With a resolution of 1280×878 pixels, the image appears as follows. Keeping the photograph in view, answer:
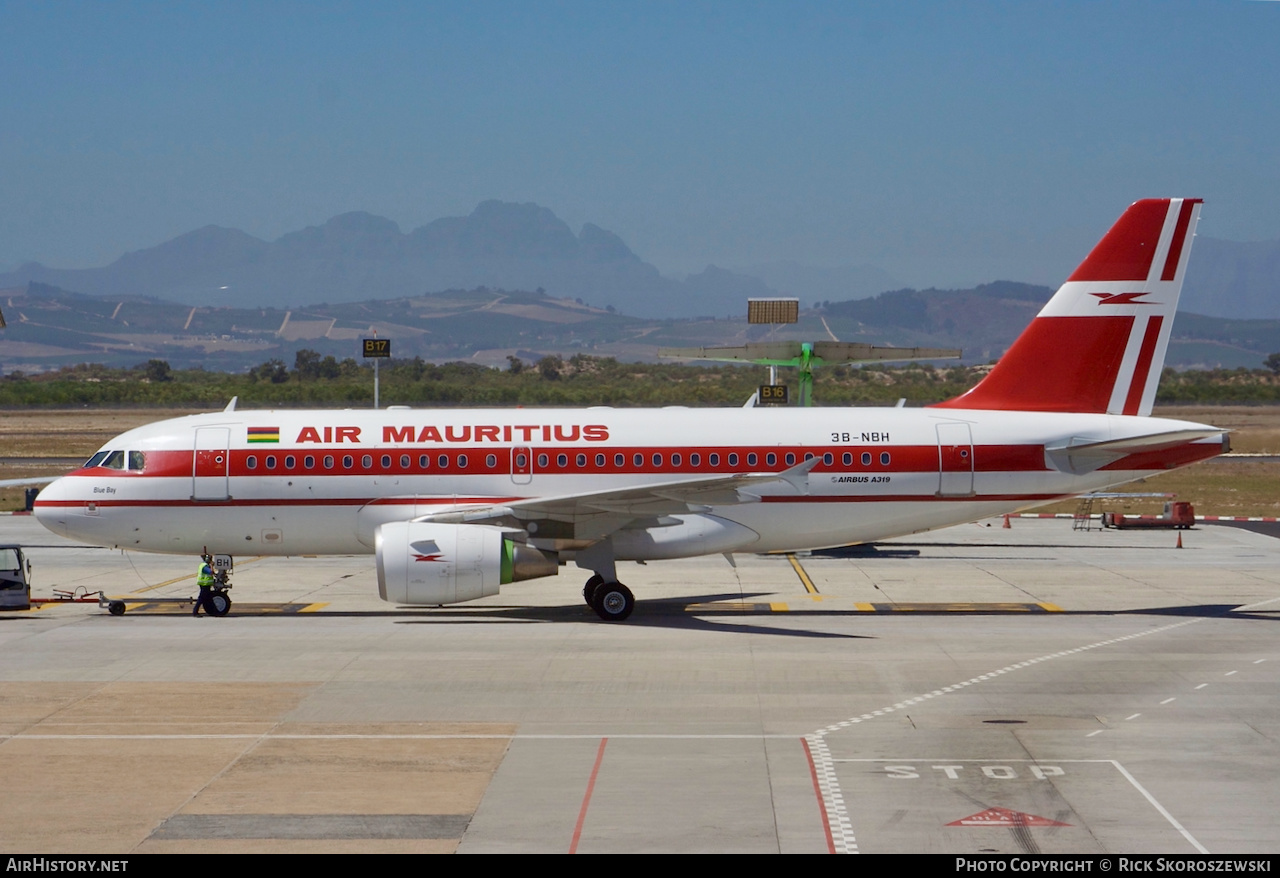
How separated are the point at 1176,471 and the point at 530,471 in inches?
2408

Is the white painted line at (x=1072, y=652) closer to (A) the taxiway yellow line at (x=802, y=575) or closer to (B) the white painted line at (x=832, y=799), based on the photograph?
(B) the white painted line at (x=832, y=799)

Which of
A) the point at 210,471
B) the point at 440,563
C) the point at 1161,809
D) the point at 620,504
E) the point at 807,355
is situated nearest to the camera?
the point at 1161,809

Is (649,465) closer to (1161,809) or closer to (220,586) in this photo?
(220,586)

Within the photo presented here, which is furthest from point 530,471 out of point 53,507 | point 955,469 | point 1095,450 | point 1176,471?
point 1176,471

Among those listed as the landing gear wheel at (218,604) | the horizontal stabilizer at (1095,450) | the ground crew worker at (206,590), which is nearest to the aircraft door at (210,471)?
the ground crew worker at (206,590)

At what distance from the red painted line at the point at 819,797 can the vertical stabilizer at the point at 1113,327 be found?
15.0 meters

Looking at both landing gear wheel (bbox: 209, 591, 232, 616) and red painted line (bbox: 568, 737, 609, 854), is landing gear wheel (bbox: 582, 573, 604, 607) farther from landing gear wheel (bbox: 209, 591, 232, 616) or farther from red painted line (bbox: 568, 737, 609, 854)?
red painted line (bbox: 568, 737, 609, 854)

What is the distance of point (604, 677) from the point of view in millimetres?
21625

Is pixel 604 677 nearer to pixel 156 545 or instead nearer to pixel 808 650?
pixel 808 650

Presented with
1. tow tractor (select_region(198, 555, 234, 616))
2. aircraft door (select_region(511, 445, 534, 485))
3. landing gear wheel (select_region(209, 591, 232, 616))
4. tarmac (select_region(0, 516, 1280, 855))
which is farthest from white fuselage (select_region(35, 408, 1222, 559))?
tarmac (select_region(0, 516, 1280, 855))

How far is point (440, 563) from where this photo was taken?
2575 cm

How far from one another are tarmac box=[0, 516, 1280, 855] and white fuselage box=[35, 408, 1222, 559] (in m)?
1.98
